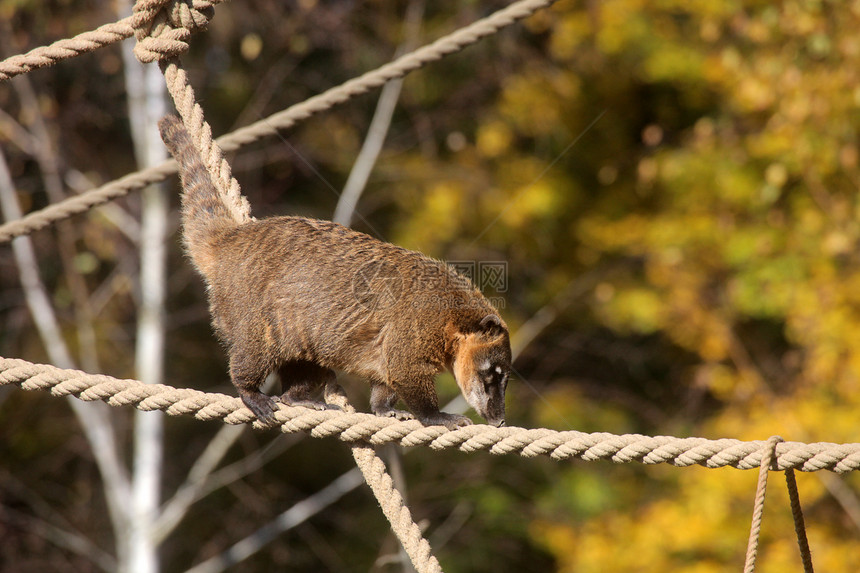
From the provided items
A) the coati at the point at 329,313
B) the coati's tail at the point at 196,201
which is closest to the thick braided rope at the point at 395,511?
the coati at the point at 329,313

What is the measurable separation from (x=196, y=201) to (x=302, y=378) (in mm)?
978

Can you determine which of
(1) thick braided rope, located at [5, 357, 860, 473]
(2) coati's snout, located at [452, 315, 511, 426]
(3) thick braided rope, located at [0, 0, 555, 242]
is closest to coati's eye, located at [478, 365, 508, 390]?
(2) coati's snout, located at [452, 315, 511, 426]

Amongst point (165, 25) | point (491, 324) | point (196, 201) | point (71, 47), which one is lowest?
point (491, 324)

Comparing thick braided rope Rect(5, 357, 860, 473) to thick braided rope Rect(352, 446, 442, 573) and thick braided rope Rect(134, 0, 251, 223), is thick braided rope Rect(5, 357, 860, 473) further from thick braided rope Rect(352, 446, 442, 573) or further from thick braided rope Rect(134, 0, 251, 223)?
thick braided rope Rect(134, 0, 251, 223)

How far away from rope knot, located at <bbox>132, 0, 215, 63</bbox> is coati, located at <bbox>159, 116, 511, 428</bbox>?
346mm

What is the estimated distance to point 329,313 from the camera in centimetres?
350

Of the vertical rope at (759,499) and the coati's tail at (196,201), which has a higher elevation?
the coati's tail at (196,201)

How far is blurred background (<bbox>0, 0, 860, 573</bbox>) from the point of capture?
7453 millimetres

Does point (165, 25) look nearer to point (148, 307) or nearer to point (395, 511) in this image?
point (395, 511)

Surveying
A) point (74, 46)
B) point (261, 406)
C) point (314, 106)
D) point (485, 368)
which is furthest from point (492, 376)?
point (74, 46)

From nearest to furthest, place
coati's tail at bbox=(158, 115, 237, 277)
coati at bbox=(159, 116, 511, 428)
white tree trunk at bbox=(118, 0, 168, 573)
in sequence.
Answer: coati at bbox=(159, 116, 511, 428) < coati's tail at bbox=(158, 115, 237, 277) < white tree trunk at bbox=(118, 0, 168, 573)

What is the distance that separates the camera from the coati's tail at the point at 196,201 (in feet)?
12.1

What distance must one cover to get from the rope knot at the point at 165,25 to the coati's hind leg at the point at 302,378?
1.51m

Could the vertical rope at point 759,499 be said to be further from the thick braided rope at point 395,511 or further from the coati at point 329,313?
the coati at point 329,313
